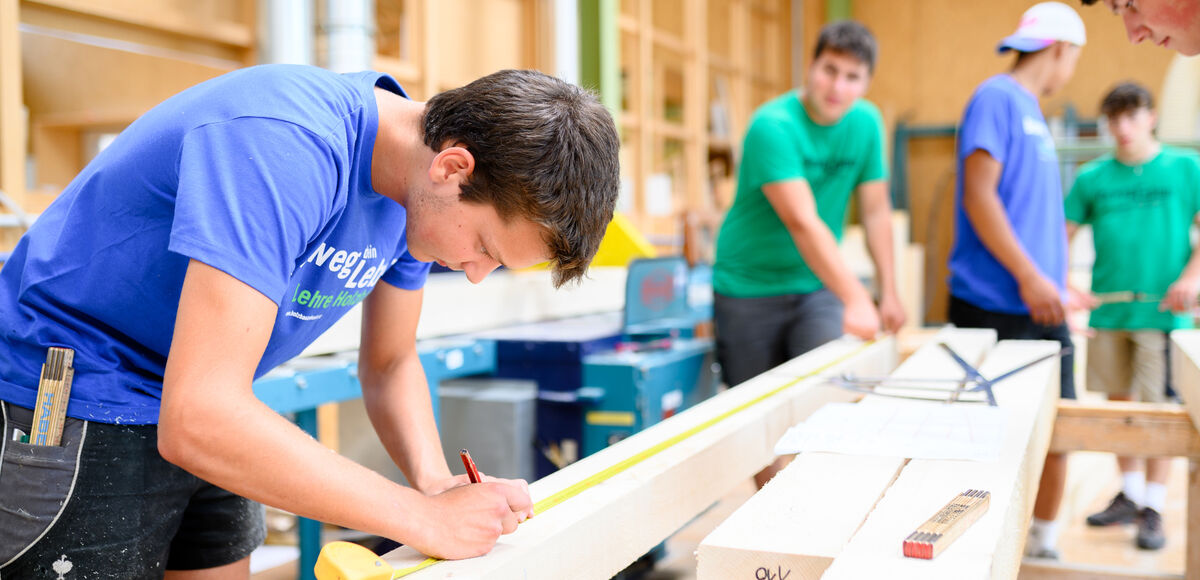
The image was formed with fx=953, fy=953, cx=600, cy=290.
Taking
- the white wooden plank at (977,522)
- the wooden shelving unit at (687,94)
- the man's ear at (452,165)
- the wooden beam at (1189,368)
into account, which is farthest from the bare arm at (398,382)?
the wooden shelving unit at (687,94)

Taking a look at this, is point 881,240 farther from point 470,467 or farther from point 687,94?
point 687,94

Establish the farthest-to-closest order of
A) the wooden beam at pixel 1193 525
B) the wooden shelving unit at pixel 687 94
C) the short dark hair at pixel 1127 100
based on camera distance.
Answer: the wooden shelving unit at pixel 687 94 < the short dark hair at pixel 1127 100 < the wooden beam at pixel 1193 525

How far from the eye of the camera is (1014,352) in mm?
2199

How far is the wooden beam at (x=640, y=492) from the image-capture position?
37.4 inches

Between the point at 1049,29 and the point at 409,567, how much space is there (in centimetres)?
240

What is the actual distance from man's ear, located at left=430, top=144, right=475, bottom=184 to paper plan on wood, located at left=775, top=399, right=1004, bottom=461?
59 centimetres

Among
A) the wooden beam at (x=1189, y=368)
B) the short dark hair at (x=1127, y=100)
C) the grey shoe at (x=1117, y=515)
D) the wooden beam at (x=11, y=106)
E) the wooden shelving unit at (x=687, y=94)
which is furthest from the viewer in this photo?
the wooden shelving unit at (x=687, y=94)

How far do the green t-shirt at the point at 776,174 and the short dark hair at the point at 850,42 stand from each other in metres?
0.18

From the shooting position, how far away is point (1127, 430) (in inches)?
78.2

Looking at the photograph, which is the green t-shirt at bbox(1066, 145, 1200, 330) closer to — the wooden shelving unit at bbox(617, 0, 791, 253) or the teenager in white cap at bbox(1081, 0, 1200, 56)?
the wooden shelving unit at bbox(617, 0, 791, 253)

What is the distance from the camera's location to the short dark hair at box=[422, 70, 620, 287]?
947mm

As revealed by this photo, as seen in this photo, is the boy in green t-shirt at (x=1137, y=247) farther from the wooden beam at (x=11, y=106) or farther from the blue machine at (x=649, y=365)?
the wooden beam at (x=11, y=106)

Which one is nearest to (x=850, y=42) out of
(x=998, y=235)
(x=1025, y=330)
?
(x=998, y=235)

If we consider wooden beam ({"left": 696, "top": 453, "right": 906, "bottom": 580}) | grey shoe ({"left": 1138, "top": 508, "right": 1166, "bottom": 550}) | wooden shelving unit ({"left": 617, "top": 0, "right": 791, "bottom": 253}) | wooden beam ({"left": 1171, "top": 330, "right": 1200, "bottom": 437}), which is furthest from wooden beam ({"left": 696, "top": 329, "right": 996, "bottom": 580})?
wooden shelving unit ({"left": 617, "top": 0, "right": 791, "bottom": 253})
